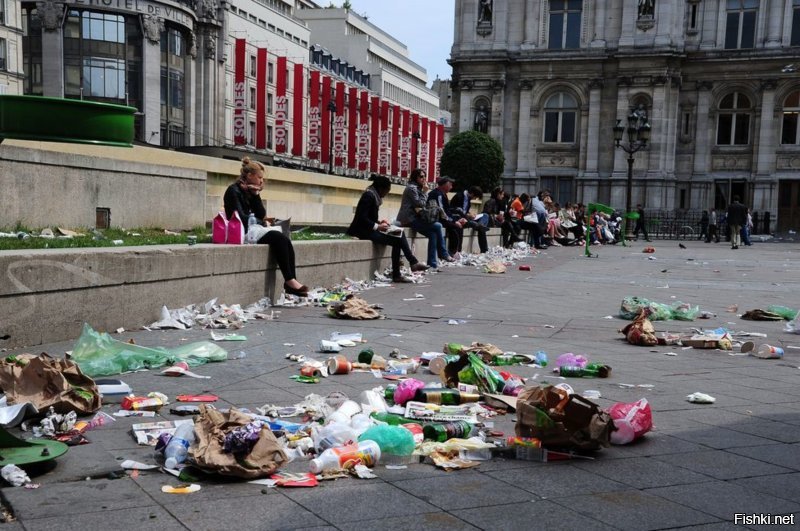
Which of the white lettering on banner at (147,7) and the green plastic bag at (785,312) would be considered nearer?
the green plastic bag at (785,312)

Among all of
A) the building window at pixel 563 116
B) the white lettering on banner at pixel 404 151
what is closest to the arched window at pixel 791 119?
the building window at pixel 563 116

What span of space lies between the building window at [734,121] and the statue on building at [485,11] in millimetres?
15074

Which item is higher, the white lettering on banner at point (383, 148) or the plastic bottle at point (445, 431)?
the white lettering on banner at point (383, 148)

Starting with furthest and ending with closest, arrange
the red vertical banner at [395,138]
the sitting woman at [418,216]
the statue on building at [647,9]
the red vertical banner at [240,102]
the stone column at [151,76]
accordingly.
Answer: the red vertical banner at [395,138]
the red vertical banner at [240,102]
the stone column at [151,76]
the statue on building at [647,9]
the sitting woman at [418,216]

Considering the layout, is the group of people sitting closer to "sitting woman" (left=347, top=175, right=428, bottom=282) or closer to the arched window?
"sitting woman" (left=347, top=175, right=428, bottom=282)

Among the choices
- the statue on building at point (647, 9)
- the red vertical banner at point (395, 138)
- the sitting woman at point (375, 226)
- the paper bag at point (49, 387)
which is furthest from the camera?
the red vertical banner at point (395, 138)

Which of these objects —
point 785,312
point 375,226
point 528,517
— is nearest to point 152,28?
point 375,226

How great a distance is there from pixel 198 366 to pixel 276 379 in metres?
0.75

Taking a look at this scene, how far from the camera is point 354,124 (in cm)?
7625

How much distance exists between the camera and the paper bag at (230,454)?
373cm

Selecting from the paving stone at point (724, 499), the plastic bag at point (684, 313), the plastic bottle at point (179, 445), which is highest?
Answer: the plastic bottle at point (179, 445)

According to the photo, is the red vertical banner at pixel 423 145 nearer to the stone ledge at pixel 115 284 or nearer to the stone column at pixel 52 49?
the stone column at pixel 52 49

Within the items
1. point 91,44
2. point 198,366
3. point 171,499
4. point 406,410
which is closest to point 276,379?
point 198,366

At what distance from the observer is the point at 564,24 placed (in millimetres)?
51781
